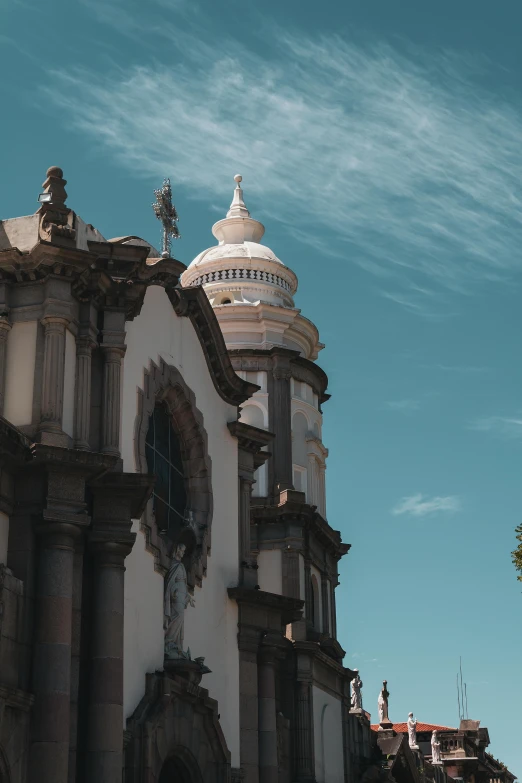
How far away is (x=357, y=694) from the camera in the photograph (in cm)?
4378

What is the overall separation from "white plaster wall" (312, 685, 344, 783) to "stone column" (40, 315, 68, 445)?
1852cm

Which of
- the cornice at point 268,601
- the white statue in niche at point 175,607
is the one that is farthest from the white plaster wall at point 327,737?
the white statue in niche at point 175,607

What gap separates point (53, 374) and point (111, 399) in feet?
4.94

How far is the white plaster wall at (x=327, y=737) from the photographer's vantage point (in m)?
37.1

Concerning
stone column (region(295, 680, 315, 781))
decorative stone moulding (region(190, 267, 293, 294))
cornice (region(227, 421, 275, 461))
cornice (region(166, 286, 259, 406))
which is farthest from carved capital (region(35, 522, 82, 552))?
decorative stone moulding (region(190, 267, 293, 294))

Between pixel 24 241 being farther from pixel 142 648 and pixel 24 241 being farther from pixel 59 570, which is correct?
pixel 142 648

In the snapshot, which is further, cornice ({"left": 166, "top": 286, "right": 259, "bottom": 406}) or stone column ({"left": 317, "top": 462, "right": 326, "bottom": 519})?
stone column ({"left": 317, "top": 462, "right": 326, "bottom": 519})

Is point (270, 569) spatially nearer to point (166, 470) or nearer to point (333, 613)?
point (333, 613)

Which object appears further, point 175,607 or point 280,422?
point 280,422

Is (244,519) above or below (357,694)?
above

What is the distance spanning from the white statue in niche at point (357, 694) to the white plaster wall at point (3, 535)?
25.0 m

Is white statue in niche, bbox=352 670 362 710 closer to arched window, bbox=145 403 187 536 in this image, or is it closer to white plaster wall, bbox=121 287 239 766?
white plaster wall, bbox=121 287 239 766

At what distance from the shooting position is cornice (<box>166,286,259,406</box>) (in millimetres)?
27783

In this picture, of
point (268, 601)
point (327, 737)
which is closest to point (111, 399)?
point (268, 601)
